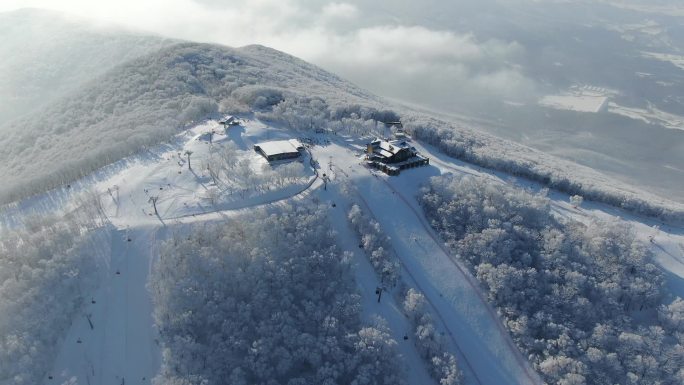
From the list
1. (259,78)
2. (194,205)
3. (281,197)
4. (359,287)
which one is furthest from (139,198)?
(259,78)

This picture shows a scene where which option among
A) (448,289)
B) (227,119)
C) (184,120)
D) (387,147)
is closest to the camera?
(448,289)

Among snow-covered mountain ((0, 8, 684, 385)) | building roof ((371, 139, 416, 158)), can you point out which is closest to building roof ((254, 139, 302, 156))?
snow-covered mountain ((0, 8, 684, 385))

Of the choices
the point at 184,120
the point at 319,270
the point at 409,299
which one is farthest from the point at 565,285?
the point at 184,120

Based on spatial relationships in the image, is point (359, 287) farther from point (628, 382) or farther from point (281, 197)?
point (628, 382)

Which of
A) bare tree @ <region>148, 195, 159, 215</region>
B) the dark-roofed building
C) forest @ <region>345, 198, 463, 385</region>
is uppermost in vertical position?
the dark-roofed building

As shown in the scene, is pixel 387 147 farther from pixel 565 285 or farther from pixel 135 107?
pixel 135 107

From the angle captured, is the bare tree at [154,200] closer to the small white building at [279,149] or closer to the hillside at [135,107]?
the hillside at [135,107]

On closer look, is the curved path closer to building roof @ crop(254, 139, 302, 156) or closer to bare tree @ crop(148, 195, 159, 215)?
building roof @ crop(254, 139, 302, 156)
